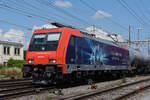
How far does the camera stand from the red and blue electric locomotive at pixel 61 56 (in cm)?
1156

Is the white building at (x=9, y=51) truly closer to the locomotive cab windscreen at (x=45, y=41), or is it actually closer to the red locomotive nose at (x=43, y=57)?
the locomotive cab windscreen at (x=45, y=41)

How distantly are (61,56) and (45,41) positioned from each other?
1.58 metres

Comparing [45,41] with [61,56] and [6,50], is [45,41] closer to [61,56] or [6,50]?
[61,56]

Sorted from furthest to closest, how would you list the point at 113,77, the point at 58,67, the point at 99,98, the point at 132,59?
the point at 132,59, the point at 113,77, the point at 58,67, the point at 99,98

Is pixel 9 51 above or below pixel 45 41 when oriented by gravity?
above

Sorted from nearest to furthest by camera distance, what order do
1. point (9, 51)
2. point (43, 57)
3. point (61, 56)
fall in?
point (61, 56) < point (43, 57) < point (9, 51)

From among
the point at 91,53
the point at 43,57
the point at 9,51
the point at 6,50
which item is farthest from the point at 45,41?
the point at 9,51

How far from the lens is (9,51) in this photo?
156 ft

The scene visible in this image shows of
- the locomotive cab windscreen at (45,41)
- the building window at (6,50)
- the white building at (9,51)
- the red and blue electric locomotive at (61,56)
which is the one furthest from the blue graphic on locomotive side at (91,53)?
the building window at (6,50)

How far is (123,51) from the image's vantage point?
21.5m

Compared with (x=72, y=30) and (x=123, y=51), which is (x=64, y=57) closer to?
(x=72, y=30)

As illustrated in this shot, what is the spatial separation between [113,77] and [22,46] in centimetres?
3430

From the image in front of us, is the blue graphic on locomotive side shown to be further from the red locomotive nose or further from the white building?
the white building

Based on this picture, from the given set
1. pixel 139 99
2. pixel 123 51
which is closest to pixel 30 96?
pixel 139 99
